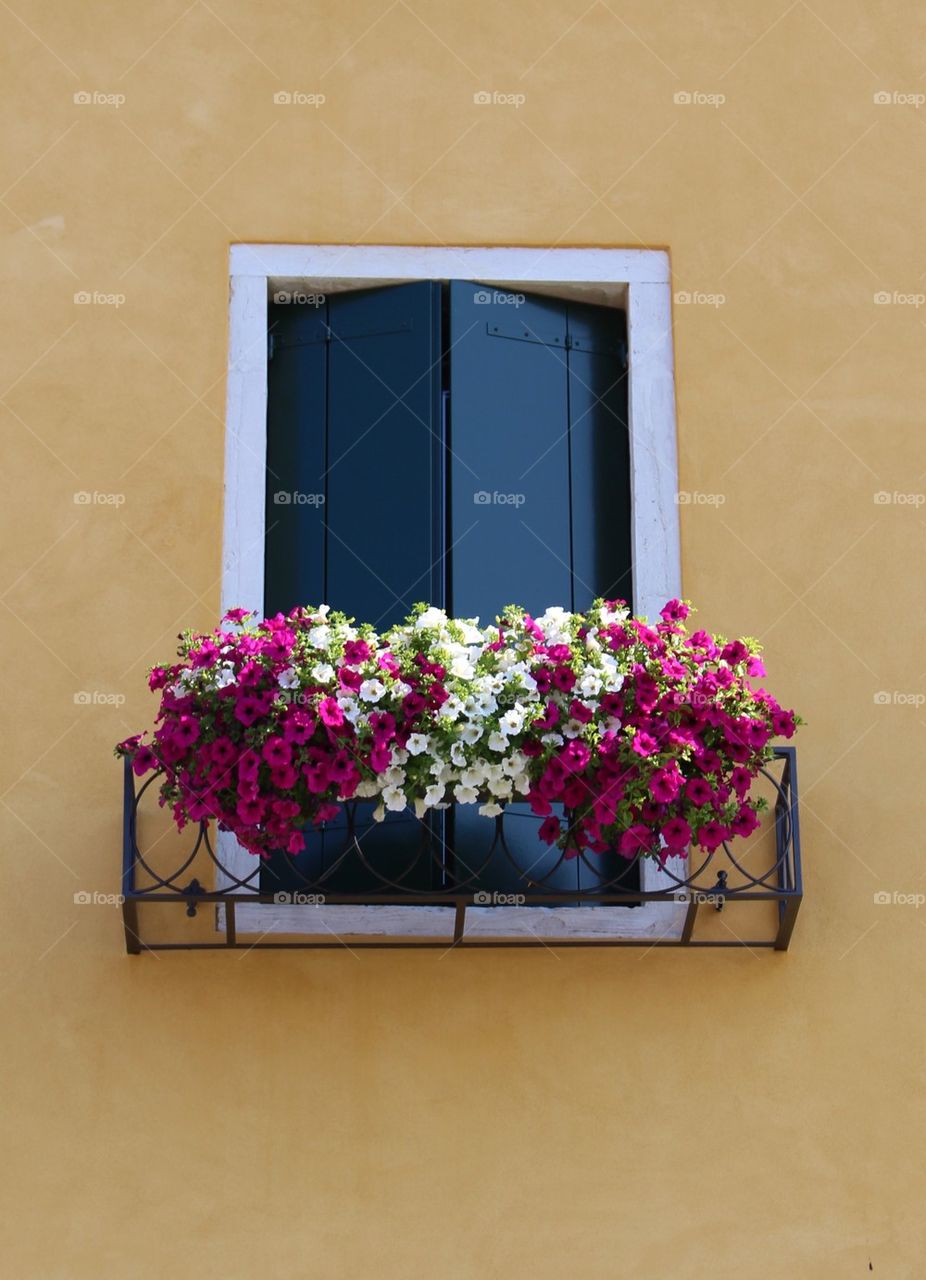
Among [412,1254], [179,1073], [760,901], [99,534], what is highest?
[99,534]

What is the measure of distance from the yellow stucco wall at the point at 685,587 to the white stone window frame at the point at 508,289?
0.06 meters

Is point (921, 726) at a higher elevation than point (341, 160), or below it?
below

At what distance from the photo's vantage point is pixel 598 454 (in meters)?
7.29

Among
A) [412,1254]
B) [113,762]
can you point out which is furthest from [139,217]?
[412,1254]

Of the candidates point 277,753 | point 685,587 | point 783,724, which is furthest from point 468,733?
point 685,587

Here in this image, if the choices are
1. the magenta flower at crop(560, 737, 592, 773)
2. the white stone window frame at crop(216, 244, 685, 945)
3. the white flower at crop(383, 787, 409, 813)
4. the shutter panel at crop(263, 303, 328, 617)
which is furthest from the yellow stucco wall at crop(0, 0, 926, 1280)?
the magenta flower at crop(560, 737, 592, 773)

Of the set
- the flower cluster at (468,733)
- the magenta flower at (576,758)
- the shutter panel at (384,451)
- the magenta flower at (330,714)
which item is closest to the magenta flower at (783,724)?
the flower cluster at (468,733)

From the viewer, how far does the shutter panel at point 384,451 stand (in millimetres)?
7062

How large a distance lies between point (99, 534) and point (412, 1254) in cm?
222

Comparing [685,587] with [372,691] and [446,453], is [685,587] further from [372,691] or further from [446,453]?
[372,691]

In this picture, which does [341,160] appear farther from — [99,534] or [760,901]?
[760,901]

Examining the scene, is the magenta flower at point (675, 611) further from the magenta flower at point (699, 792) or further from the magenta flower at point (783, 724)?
the magenta flower at point (699, 792)

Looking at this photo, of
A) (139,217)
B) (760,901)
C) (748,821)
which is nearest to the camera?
(748,821)

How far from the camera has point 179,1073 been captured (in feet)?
21.2
